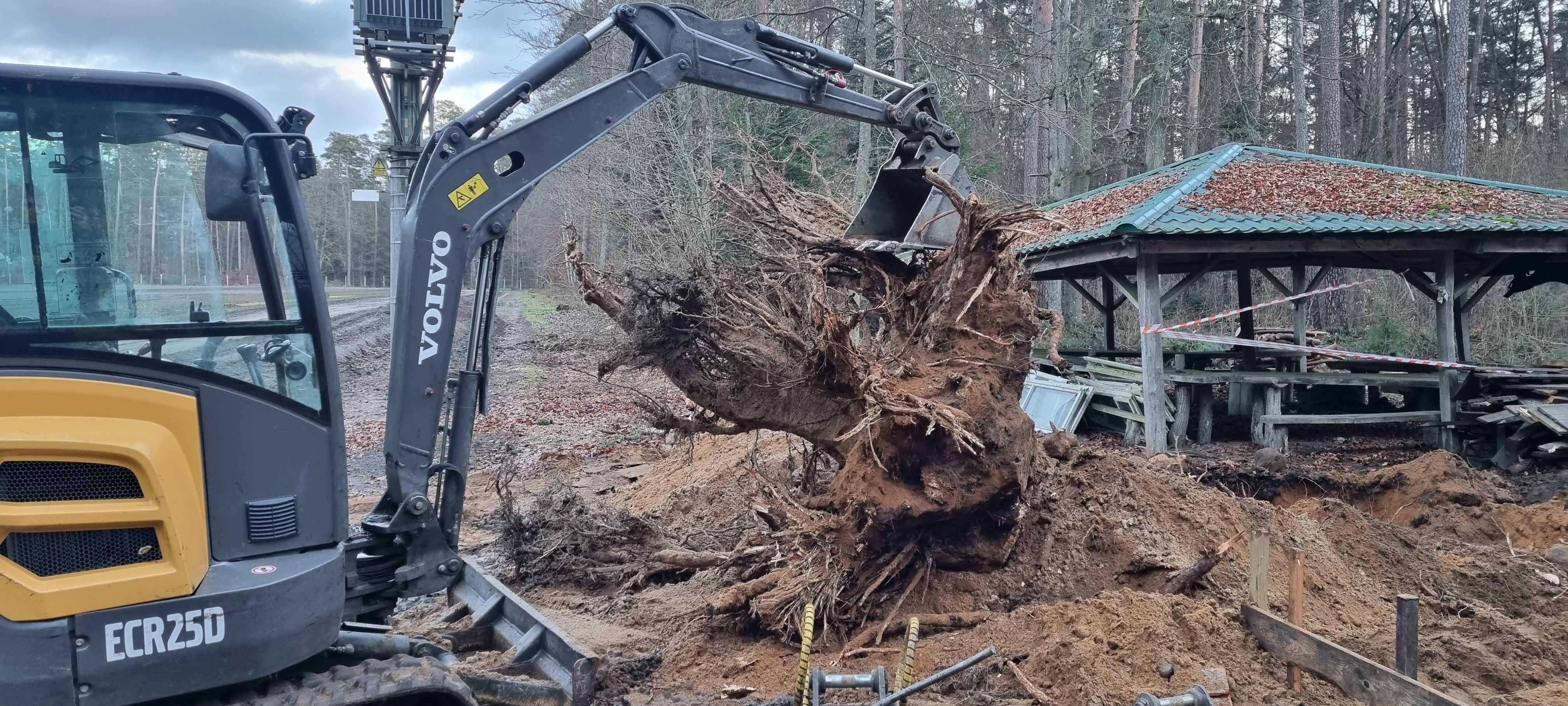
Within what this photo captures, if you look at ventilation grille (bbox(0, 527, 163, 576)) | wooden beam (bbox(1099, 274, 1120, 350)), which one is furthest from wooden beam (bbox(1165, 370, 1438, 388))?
ventilation grille (bbox(0, 527, 163, 576))

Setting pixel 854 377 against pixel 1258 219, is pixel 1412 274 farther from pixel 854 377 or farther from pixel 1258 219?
pixel 854 377

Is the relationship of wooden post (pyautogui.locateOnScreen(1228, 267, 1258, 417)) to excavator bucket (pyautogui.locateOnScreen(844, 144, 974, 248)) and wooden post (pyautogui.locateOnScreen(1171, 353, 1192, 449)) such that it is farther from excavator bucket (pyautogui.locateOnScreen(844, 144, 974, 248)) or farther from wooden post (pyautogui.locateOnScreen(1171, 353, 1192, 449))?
excavator bucket (pyautogui.locateOnScreen(844, 144, 974, 248))

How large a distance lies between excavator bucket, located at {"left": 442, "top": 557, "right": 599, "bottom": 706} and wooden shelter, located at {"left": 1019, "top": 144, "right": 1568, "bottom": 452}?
20.8 feet

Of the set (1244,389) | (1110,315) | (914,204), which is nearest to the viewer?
(914,204)

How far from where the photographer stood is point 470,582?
535 cm

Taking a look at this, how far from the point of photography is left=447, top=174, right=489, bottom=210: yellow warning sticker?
422cm

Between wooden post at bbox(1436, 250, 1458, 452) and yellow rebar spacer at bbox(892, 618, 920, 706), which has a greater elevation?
wooden post at bbox(1436, 250, 1458, 452)

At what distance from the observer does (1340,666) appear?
4363 millimetres

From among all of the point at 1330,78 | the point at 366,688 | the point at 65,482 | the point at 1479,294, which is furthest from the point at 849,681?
the point at 1330,78

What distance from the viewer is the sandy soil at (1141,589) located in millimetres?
4836

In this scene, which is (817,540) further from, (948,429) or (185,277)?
(185,277)

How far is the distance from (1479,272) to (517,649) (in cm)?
1190

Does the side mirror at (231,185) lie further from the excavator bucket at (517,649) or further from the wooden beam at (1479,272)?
the wooden beam at (1479,272)

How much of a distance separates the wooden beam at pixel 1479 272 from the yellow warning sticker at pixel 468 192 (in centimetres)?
1167
